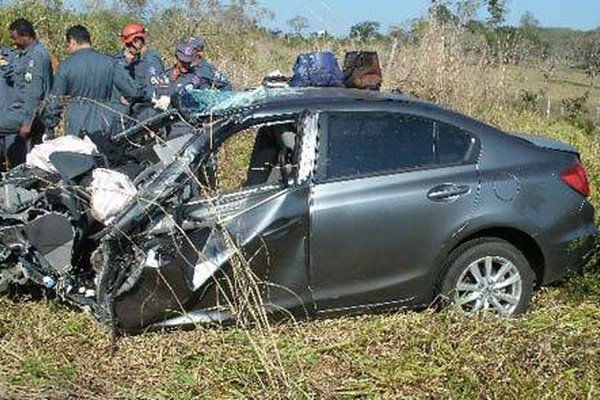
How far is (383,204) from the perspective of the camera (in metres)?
4.84

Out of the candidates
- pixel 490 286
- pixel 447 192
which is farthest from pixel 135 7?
pixel 490 286

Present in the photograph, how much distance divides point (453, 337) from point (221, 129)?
1792mm

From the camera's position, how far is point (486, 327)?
4.65 metres

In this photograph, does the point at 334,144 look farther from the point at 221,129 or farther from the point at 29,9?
the point at 29,9

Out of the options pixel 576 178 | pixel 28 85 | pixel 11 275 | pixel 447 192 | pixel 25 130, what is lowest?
pixel 11 275

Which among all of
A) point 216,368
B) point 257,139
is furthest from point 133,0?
point 216,368

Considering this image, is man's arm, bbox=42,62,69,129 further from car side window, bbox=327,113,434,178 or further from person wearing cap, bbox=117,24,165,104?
car side window, bbox=327,113,434,178

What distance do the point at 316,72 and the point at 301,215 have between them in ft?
13.3

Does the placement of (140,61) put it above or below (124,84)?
above

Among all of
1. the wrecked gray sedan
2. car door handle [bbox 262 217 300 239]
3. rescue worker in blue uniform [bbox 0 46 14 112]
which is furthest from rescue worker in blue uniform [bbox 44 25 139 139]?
car door handle [bbox 262 217 300 239]

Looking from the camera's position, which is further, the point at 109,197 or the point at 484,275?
the point at 484,275

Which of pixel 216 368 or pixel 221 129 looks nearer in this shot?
pixel 216 368

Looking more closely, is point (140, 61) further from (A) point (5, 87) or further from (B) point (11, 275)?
(B) point (11, 275)

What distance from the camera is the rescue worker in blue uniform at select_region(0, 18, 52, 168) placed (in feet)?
25.4
